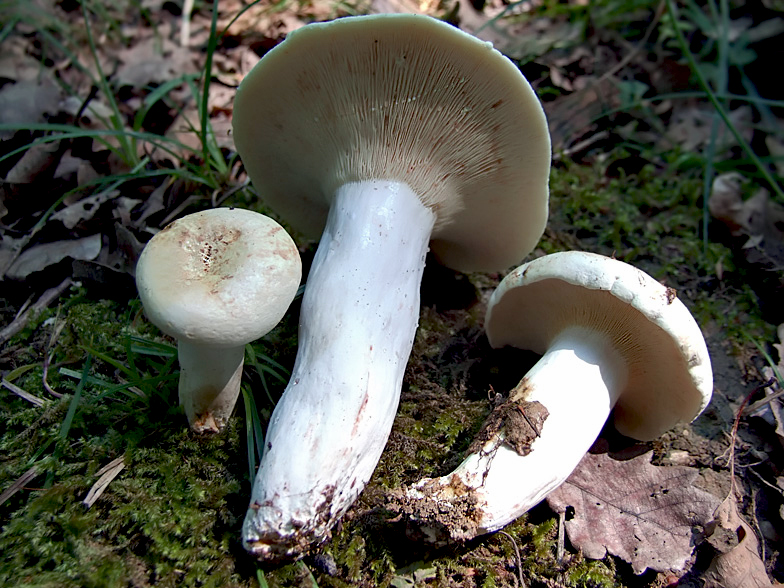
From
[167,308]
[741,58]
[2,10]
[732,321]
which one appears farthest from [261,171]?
[741,58]

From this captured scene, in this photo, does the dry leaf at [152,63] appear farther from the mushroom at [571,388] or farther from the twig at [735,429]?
the twig at [735,429]

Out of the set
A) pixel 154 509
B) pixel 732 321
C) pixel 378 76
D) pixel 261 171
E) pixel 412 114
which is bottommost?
pixel 732 321

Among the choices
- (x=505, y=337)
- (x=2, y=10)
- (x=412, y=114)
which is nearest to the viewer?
(x=412, y=114)

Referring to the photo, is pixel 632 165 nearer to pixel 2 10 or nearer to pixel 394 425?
pixel 394 425

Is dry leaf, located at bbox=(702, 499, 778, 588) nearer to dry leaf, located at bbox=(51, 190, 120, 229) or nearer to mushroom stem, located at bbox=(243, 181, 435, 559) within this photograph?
mushroom stem, located at bbox=(243, 181, 435, 559)

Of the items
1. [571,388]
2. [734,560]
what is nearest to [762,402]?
[734,560]

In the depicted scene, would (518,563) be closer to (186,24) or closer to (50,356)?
(50,356)
